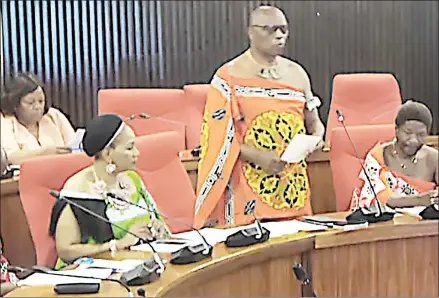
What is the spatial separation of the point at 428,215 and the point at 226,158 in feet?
2.13

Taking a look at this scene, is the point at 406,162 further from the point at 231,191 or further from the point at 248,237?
the point at 248,237

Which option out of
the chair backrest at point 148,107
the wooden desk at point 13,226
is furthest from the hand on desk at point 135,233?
the chair backrest at point 148,107

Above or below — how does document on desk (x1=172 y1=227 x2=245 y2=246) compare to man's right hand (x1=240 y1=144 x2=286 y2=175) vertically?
below

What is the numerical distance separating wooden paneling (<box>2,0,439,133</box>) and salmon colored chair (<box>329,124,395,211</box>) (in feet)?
8.07

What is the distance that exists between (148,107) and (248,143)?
5.00 ft

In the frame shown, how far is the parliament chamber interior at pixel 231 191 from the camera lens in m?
1.80

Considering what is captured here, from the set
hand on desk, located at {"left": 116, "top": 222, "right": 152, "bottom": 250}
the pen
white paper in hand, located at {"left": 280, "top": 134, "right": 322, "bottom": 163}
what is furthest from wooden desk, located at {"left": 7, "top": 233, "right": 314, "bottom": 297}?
white paper in hand, located at {"left": 280, "top": 134, "right": 322, "bottom": 163}

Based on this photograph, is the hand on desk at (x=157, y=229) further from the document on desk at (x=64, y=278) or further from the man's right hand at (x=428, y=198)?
the man's right hand at (x=428, y=198)

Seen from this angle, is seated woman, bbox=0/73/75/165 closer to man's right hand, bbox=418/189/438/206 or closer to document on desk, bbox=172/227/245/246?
document on desk, bbox=172/227/245/246

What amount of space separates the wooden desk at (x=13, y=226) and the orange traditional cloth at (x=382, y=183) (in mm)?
1198

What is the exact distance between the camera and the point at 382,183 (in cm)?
272

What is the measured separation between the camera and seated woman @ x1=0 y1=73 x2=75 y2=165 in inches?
131

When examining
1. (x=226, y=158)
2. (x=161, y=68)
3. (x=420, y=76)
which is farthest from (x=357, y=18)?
(x=226, y=158)

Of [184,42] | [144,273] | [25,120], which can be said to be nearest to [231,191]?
[144,273]
